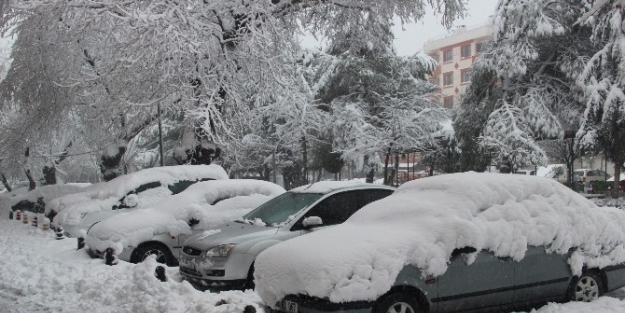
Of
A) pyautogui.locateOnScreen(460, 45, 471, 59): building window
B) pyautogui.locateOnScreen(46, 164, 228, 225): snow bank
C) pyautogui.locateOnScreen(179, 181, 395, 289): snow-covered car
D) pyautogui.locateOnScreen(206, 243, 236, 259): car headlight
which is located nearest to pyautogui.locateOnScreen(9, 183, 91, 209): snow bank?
pyautogui.locateOnScreen(46, 164, 228, 225): snow bank

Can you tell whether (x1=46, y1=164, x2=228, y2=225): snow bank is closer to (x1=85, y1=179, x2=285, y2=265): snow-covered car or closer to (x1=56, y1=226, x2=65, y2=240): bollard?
(x1=56, y1=226, x2=65, y2=240): bollard

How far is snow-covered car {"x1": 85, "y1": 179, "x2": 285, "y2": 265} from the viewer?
9.59m

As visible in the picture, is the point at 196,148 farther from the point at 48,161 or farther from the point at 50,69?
the point at 48,161

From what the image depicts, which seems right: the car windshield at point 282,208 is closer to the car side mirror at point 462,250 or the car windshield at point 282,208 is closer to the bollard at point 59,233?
the car side mirror at point 462,250

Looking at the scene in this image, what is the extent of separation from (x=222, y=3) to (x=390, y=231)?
10452 mm

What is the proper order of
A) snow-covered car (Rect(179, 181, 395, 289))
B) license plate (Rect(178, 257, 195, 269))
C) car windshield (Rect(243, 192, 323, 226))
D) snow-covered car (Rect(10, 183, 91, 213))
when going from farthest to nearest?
1. snow-covered car (Rect(10, 183, 91, 213))
2. car windshield (Rect(243, 192, 323, 226))
3. license plate (Rect(178, 257, 195, 269))
4. snow-covered car (Rect(179, 181, 395, 289))

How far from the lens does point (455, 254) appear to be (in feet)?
19.1

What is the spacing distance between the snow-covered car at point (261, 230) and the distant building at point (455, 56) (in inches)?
2082

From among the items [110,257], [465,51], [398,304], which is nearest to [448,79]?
[465,51]

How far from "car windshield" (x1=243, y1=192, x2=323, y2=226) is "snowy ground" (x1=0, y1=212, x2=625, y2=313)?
54.1 inches

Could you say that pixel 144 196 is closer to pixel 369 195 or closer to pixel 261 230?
pixel 261 230

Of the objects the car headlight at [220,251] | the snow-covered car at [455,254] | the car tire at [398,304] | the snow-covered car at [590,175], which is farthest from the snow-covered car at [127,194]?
the snow-covered car at [590,175]

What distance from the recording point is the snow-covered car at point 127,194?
12773 mm

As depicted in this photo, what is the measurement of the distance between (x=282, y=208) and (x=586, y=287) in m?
4.15
